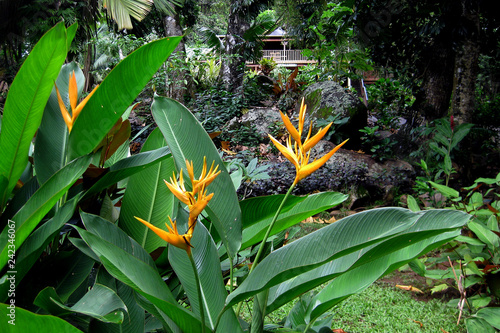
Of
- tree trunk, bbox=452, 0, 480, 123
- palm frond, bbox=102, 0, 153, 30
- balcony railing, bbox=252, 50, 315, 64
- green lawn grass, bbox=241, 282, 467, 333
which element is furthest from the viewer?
balcony railing, bbox=252, 50, 315, 64

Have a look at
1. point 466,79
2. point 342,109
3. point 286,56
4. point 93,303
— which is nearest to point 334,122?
point 342,109

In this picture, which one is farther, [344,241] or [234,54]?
[234,54]

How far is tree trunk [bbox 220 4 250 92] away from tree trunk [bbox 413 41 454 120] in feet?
13.6

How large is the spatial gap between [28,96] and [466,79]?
18.2ft

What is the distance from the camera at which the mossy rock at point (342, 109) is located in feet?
21.0

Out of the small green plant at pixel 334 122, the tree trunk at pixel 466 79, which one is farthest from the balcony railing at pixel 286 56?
the tree trunk at pixel 466 79

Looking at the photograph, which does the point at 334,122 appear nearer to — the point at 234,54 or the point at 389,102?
the point at 389,102

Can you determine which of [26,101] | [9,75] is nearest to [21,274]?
[26,101]

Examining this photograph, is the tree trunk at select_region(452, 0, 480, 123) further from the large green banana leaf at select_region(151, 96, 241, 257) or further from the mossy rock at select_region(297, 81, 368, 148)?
the large green banana leaf at select_region(151, 96, 241, 257)

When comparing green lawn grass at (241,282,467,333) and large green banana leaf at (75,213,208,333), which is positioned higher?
large green banana leaf at (75,213,208,333)

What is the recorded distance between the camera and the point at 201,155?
87cm

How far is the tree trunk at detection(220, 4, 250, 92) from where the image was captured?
29.2ft

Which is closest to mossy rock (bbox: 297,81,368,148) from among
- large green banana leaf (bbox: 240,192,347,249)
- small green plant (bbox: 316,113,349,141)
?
small green plant (bbox: 316,113,349,141)

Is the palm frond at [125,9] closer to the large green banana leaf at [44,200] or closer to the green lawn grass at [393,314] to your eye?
the green lawn grass at [393,314]
